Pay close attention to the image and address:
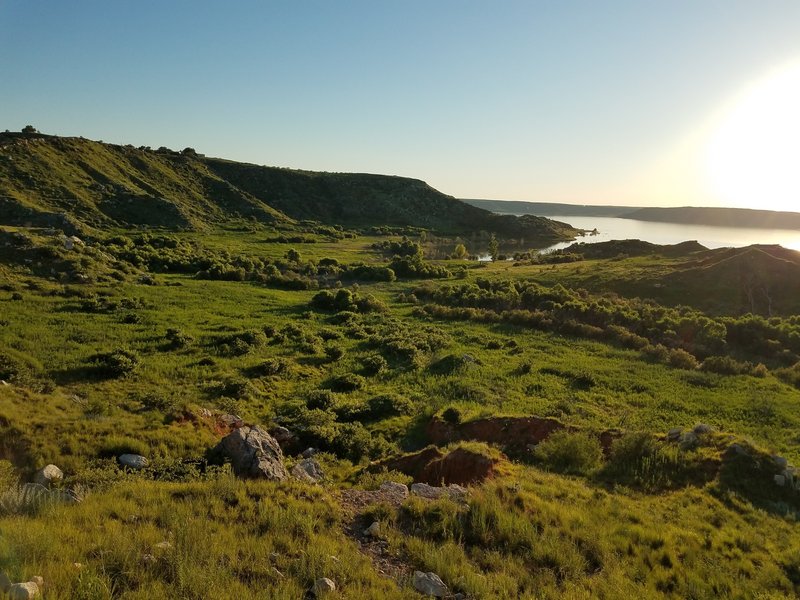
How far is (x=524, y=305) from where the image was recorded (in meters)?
42.4

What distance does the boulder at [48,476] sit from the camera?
10.2 meters

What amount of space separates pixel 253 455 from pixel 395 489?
A: 3444 mm

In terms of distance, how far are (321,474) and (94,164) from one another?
9582cm

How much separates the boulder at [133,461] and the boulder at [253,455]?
1.73 m

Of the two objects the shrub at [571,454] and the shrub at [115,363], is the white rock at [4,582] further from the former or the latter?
the shrub at [115,363]

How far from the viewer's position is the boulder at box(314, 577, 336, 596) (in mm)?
6340

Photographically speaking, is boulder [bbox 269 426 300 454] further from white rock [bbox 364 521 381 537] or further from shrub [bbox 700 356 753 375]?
shrub [bbox 700 356 753 375]

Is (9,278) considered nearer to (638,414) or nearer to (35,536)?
(35,536)

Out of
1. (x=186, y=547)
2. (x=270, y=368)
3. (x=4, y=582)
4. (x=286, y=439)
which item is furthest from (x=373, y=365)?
(x=4, y=582)

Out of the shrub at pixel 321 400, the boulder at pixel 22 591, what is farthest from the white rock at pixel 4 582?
the shrub at pixel 321 400

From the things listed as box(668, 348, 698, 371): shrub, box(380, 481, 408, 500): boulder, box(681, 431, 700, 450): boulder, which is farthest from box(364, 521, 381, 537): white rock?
box(668, 348, 698, 371): shrub

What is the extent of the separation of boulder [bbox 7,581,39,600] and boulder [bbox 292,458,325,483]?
6.25 metres

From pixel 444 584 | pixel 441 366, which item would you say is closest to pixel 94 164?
pixel 441 366

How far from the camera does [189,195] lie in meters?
100
